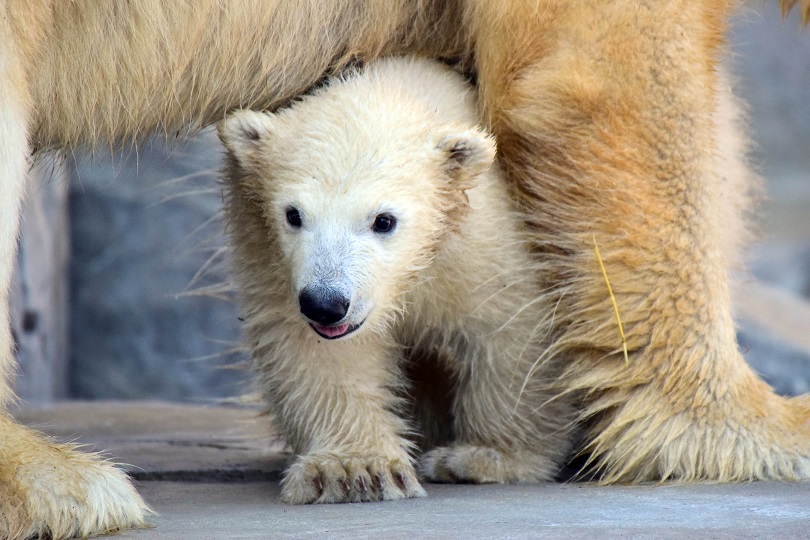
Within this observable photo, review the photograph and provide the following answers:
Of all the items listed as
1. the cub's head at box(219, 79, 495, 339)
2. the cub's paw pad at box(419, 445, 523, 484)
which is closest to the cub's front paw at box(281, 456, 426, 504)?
the cub's paw pad at box(419, 445, 523, 484)

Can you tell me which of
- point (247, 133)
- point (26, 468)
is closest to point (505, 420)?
point (247, 133)

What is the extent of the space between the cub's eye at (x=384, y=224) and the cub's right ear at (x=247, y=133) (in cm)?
39

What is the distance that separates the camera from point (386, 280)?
2988 millimetres

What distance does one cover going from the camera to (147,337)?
726 centimetres

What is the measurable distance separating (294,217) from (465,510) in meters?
0.84

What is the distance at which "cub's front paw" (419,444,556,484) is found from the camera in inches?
128

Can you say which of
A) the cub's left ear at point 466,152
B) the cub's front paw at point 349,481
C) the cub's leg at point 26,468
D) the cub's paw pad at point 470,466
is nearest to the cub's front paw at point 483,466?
the cub's paw pad at point 470,466

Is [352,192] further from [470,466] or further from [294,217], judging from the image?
[470,466]

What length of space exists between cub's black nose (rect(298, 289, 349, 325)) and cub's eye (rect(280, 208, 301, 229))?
0.25 m

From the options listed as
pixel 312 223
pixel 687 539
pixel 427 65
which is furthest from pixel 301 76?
pixel 687 539

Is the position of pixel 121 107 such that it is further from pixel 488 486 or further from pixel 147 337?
pixel 147 337

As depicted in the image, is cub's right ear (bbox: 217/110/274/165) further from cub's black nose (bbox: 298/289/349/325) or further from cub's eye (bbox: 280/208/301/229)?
cub's black nose (bbox: 298/289/349/325)

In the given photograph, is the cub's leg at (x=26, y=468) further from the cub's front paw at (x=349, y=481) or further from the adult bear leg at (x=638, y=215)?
the adult bear leg at (x=638, y=215)

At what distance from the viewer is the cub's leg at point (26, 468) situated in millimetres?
2539
